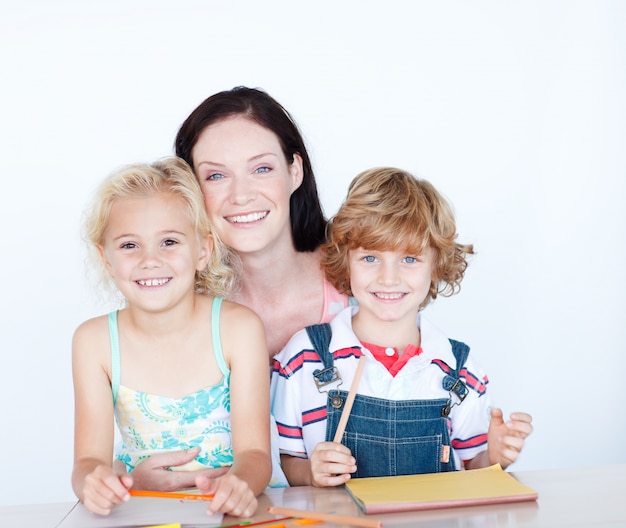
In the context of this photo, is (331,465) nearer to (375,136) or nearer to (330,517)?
(330,517)

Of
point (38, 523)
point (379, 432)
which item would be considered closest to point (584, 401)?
point (379, 432)

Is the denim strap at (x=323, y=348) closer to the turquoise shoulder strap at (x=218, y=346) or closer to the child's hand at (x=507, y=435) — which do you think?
the turquoise shoulder strap at (x=218, y=346)

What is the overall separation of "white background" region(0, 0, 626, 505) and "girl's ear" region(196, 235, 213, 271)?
140 cm

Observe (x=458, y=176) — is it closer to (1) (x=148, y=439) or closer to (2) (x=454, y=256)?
(2) (x=454, y=256)

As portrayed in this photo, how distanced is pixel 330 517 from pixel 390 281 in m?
0.66

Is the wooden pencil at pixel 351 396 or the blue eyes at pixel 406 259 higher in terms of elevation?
the blue eyes at pixel 406 259

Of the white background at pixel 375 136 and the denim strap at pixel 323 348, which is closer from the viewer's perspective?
the denim strap at pixel 323 348

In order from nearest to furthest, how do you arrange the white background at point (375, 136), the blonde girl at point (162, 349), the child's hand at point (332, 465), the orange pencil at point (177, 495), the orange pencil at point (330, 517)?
the orange pencil at point (330, 517)
the orange pencil at point (177, 495)
the child's hand at point (332, 465)
the blonde girl at point (162, 349)
the white background at point (375, 136)

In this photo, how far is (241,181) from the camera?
6.70 ft

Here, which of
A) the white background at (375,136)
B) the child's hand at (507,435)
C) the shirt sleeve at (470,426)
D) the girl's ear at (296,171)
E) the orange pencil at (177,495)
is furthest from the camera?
the white background at (375,136)

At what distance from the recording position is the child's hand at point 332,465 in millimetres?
1507

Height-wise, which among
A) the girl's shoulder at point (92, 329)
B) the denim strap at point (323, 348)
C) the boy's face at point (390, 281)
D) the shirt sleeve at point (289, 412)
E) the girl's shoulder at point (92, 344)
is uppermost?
the boy's face at point (390, 281)

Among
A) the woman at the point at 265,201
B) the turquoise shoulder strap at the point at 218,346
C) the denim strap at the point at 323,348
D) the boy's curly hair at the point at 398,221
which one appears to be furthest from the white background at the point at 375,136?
the turquoise shoulder strap at the point at 218,346

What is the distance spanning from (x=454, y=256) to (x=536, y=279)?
5.17 feet
